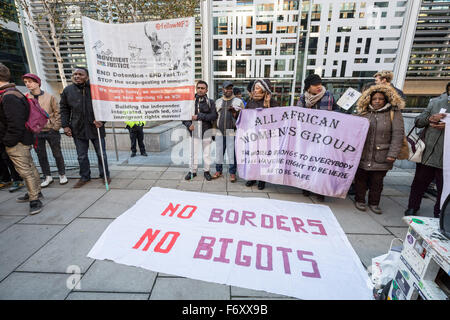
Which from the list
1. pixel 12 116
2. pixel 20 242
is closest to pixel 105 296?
pixel 20 242

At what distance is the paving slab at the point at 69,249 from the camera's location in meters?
2.16

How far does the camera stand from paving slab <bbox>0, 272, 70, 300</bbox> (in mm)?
1815

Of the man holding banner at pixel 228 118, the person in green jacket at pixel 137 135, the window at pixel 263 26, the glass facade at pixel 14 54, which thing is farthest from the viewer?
the glass facade at pixel 14 54

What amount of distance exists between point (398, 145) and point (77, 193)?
557cm

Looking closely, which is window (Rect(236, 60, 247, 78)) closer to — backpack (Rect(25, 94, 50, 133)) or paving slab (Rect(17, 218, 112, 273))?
backpack (Rect(25, 94, 50, 133))

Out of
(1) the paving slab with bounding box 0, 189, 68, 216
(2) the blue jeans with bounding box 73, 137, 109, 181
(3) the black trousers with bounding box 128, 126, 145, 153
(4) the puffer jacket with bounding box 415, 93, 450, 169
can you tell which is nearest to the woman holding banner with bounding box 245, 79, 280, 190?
(4) the puffer jacket with bounding box 415, 93, 450, 169

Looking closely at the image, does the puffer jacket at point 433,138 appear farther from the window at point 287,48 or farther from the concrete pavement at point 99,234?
the window at point 287,48

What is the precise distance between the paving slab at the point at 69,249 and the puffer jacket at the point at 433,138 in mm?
4706

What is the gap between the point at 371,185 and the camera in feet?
11.3

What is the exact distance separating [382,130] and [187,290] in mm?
3404

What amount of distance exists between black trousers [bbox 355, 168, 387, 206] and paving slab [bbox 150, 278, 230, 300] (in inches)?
112

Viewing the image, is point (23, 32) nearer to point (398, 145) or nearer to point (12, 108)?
point (12, 108)

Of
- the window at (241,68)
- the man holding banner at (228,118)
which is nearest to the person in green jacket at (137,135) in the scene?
the man holding banner at (228,118)

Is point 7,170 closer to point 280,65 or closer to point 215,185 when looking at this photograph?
point 215,185
